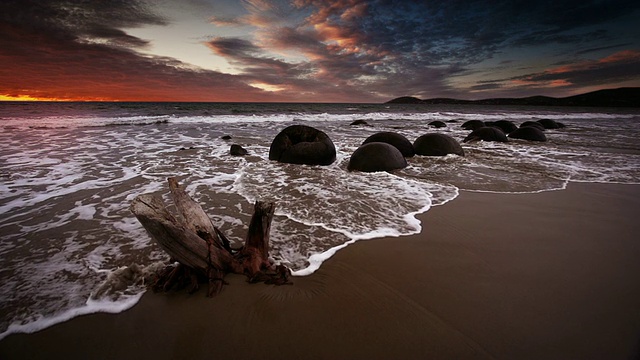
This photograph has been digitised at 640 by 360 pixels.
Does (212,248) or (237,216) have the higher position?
(212,248)

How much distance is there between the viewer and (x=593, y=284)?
245 centimetres

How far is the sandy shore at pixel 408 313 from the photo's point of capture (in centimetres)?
182

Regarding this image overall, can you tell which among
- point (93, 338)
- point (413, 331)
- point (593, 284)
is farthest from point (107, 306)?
point (593, 284)

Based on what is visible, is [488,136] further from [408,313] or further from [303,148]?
[408,313]

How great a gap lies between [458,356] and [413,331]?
0.30m

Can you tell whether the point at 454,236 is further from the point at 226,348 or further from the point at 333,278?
the point at 226,348

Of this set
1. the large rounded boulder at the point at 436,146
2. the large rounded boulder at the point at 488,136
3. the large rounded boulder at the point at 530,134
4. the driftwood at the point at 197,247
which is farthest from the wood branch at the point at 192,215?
the large rounded boulder at the point at 530,134

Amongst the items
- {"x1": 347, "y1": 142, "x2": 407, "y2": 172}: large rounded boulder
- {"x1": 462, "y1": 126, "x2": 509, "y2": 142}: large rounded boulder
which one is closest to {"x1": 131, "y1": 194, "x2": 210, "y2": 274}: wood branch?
{"x1": 347, "y1": 142, "x2": 407, "y2": 172}: large rounded boulder

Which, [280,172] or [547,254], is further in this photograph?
[280,172]

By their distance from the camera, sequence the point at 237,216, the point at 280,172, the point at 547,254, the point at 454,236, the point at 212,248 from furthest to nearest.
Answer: the point at 280,172 → the point at 237,216 → the point at 454,236 → the point at 547,254 → the point at 212,248

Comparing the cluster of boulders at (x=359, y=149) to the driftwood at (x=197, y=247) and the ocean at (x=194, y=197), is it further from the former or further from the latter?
the driftwood at (x=197, y=247)

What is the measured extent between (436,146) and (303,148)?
13.5 feet

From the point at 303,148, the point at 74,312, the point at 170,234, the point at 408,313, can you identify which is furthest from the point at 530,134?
the point at 74,312

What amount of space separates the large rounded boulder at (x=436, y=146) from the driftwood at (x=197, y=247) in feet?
23.6
